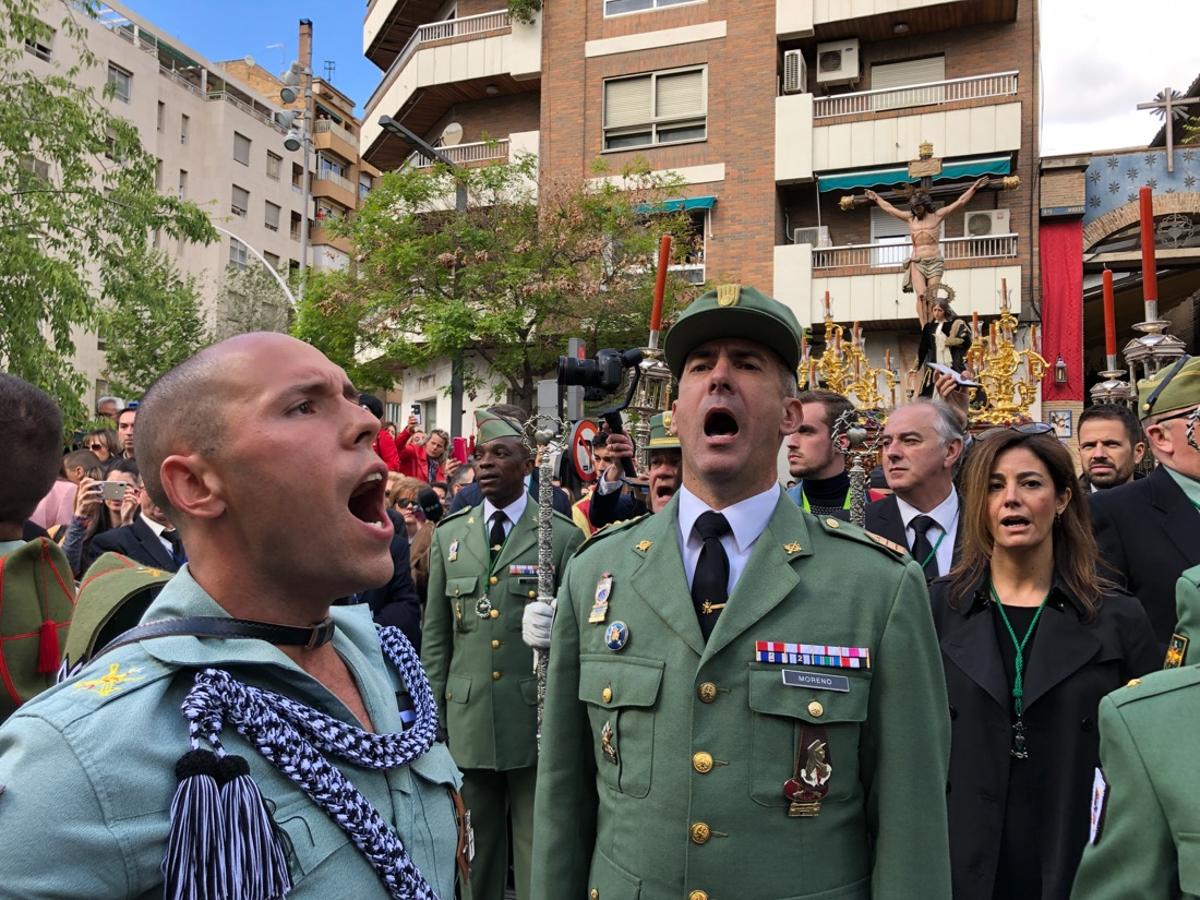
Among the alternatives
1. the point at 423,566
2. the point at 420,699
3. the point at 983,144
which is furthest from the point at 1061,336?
the point at 420,699

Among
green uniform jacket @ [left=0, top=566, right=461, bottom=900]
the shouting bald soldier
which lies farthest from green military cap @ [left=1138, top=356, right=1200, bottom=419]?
green uniform jacket @ [left=0, top=566, right=461, bottom=900]

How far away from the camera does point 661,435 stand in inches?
201

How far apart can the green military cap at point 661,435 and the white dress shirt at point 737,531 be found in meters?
2.34

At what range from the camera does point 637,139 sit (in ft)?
74.8

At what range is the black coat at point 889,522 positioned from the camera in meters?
4.31

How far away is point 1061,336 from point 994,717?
18900 mm

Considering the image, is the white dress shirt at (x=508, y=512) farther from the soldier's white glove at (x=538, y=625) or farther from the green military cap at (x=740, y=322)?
the green military cap at (x=740, y=322)

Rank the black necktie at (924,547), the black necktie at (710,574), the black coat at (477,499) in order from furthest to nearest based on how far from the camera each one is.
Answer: the black coat at (477,499) → the black necktie at (924,547) → the black necktie at (710,574)

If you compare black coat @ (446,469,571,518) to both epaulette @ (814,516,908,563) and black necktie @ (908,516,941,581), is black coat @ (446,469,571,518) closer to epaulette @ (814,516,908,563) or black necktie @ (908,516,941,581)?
black necktie @ (908,516,941,581)

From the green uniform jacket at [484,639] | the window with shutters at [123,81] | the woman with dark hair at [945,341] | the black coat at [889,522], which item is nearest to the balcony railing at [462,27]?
the woman with dark hair at [945,341]

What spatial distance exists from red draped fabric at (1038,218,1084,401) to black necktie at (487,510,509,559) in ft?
55.7

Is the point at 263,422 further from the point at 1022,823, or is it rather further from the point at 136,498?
the point at 136,498

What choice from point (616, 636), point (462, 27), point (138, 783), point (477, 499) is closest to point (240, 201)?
point (462, 27)

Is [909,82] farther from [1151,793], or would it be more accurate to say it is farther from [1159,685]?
[1151,793]
